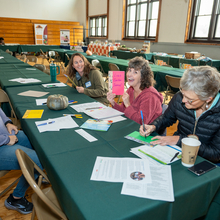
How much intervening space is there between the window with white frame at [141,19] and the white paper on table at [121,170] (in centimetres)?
892

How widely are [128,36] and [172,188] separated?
10.6 meters

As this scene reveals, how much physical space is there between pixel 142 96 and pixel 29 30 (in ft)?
44.9

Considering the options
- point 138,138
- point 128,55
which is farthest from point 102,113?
point 128,55

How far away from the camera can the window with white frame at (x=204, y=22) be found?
6277 mm

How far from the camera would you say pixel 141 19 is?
9430 mm

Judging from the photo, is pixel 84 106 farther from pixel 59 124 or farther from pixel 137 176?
pixel 137 176

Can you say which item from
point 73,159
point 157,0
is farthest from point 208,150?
point 157,0

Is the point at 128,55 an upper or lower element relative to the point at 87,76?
upper

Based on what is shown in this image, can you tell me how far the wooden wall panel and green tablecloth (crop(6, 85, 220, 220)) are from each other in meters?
13.7

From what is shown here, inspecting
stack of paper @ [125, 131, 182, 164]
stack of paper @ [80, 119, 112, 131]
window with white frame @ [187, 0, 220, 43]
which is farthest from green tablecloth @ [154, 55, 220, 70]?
stack of paper @ [125, 131, 182, 164]

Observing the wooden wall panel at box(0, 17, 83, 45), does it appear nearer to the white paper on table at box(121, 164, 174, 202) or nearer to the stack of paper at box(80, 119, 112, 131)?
the stack of paper at box(80, 119, 112, 131)

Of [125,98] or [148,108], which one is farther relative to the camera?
[125,98]

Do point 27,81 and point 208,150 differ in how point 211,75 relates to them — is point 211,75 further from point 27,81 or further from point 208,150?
point 27,81

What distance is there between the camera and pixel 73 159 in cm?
95
